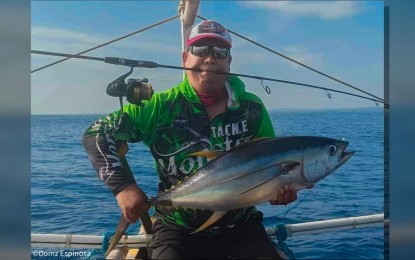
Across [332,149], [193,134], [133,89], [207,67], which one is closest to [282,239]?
[332,149]

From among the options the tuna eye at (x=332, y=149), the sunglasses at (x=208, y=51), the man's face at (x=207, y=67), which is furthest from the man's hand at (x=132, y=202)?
the tuna eye at (x=332, y=149)

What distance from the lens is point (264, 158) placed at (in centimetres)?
182

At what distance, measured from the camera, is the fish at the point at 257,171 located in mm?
1804

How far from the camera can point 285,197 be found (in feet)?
5.98

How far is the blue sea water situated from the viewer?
74.0 inches

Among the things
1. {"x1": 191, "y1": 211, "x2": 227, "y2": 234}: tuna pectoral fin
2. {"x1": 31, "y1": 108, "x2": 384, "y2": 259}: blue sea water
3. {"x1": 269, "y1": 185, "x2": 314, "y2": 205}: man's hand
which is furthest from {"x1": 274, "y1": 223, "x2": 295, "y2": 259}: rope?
{"x1": 191, "y1": 211, "x2": 227, "y2": 234}: tuna pectoral fin

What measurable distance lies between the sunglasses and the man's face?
1 cm

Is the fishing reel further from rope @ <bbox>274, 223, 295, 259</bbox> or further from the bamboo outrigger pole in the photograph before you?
rope @ <bbox>274, 223, 295, 259</bbox>

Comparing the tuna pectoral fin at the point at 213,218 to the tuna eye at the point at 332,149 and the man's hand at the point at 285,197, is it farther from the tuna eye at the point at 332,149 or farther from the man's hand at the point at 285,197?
the tuna eye at the point at 332,149

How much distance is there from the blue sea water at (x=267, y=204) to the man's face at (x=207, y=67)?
30cm

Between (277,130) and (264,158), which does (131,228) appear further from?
(277,130)

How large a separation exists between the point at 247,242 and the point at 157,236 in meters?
0.42

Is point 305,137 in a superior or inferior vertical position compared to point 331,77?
inferior
